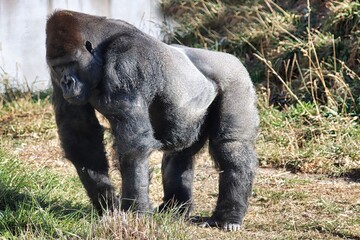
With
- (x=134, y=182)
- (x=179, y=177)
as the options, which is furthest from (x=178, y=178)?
(x=134, y=182)

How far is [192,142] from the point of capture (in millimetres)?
4953

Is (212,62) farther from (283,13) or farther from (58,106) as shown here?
(283,13)

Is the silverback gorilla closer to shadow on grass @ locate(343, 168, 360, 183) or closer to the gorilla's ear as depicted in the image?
the gorilla's ear

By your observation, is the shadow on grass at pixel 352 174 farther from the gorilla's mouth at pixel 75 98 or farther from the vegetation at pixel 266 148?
the gorilla's mouth at pixel 75 98

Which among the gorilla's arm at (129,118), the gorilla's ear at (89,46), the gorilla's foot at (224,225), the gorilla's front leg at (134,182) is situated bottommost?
the gorilla's foot at (224,225)

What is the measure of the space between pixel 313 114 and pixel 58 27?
11.6 ft

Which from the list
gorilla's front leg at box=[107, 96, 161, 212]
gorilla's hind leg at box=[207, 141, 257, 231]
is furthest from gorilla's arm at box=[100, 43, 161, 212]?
gorilla's hind leg at box=[207, 141, 257, 231]

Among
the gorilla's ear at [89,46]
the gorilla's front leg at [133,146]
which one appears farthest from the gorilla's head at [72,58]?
the gorilla's front leg at [133,146]

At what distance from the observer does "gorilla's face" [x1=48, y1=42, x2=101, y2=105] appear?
4.34m

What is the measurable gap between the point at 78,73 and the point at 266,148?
9.19ft

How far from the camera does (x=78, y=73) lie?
440 cm

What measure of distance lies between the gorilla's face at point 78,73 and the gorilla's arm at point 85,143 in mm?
222

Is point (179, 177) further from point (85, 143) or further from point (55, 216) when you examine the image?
point (55, 216)

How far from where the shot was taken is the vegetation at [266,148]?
4.52m
